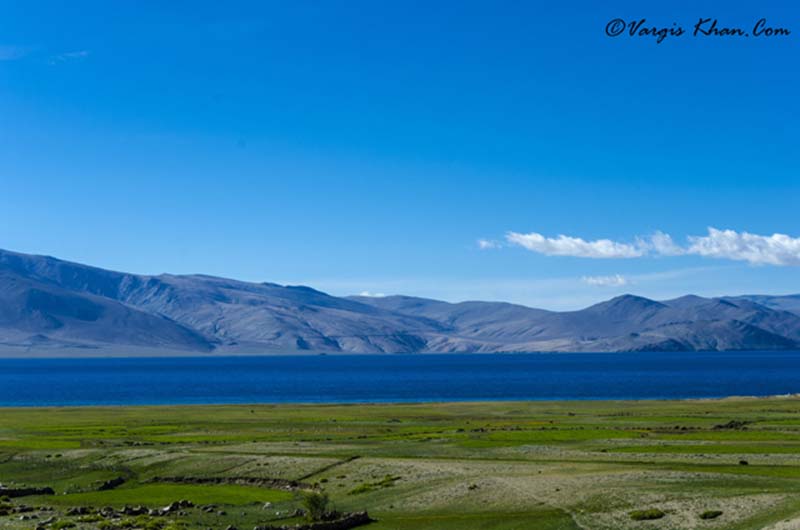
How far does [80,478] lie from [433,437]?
124 feet

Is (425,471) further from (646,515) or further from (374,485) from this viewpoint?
(646,515)

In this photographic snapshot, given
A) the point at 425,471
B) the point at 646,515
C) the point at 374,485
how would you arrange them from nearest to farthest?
the point at 646,515
the point at 374,485
the point at 425,471

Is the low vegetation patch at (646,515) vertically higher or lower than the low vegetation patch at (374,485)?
higher

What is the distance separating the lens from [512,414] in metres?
141

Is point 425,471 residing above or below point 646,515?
below

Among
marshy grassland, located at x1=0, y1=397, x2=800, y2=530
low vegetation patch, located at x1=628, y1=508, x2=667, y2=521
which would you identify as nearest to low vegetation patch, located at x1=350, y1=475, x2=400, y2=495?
marshy grassland, located at x1=0, y1=397, x2=800, y2=530

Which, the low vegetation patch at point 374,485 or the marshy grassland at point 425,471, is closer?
the marshy grassland at point 425,471

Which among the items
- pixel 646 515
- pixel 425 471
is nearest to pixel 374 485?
pixel 425 471

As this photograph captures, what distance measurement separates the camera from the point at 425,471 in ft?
232

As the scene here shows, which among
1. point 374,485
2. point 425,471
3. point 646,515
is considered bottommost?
point 374,485

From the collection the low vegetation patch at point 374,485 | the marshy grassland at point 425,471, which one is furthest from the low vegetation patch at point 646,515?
the low vegetation patch at point 374,485

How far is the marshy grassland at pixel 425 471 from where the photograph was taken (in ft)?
180

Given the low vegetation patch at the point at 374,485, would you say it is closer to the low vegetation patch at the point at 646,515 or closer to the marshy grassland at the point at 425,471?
the marshy grassland at the point at 425,471

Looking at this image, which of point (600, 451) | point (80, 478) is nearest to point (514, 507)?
point (600, 451)
